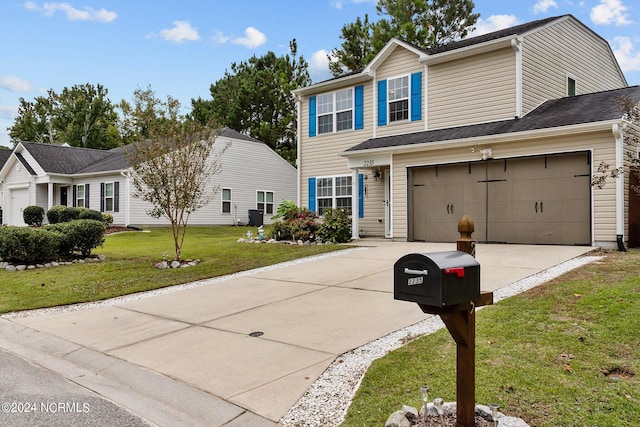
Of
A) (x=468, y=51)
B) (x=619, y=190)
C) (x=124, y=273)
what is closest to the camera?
(x=124, y=273)

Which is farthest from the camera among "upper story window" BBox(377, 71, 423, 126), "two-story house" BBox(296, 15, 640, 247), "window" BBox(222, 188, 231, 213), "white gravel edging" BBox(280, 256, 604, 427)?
"window" BBox(222, 188, 231, 213)

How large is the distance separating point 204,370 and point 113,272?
22.3 ft

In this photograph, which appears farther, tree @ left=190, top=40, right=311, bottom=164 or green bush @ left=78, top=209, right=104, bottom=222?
tree @ left=190, top=40, right=311, bottom=164

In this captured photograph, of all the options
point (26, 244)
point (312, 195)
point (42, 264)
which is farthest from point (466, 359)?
point (312, 195)

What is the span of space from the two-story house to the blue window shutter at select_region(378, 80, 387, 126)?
5 cm

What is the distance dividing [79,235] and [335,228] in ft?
23.3

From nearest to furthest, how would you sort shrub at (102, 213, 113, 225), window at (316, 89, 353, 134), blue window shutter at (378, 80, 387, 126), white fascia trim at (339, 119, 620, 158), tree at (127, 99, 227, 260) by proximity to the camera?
1. white fascia trim at (339, 119, 620, 158)
2. tree at (127, 99, 227, 260)
3. blue window shutter at (378, 80, 387, 126)
4. window at (316, 89, 353, 134)
5. shrub at (102, 213, 113, 225)

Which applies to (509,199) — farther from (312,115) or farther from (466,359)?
(466,359)

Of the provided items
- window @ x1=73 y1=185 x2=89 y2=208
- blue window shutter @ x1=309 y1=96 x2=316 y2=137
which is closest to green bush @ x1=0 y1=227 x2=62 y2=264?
blue window shutter @ x1=309 y1=96 x2=316 y2=137

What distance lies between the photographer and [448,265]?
2.48 m

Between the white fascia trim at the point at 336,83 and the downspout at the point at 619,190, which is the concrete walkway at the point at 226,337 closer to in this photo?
the downspout at the point at 619,190

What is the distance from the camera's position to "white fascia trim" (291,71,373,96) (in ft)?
52.7

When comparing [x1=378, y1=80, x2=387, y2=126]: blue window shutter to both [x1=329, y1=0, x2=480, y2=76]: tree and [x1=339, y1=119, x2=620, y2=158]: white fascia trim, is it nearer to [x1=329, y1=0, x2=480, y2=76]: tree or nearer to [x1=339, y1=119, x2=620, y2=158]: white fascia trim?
[x1=339, y1=119, x2=620, y2=158]: white fascia trim

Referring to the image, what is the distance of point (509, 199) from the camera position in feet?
39.1
